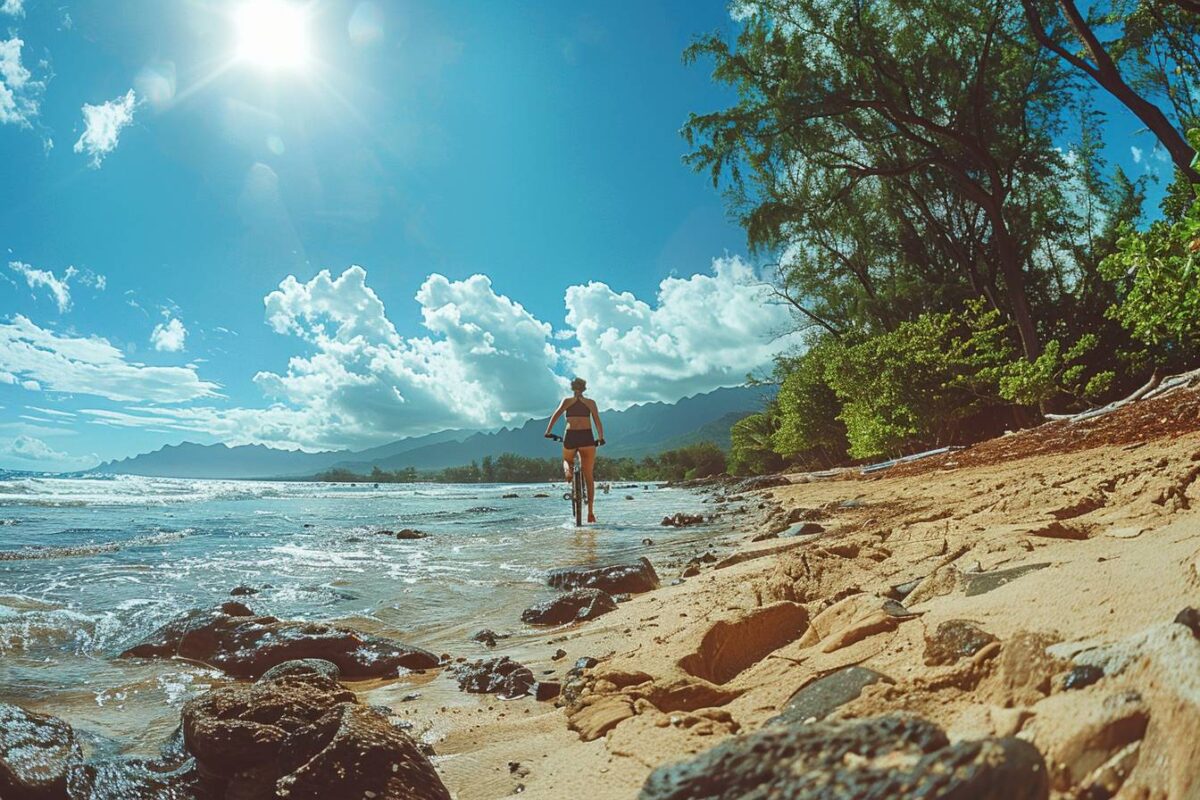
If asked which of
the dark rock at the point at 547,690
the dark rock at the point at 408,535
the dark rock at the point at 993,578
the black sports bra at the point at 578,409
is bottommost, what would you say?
the dark rock at the point at 408,535

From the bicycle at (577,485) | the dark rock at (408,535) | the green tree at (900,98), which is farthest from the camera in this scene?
the green tree at (900,98)

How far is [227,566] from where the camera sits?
277 inches

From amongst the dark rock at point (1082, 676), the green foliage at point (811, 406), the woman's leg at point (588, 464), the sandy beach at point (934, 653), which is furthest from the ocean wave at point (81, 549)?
the green foliage at point (811, 406)

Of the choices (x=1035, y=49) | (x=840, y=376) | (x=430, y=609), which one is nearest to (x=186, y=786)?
(x=430, y=609)

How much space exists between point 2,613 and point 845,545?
606cm

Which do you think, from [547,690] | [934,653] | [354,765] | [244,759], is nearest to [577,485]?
[547,690]

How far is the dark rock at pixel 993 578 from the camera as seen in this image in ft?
7.41

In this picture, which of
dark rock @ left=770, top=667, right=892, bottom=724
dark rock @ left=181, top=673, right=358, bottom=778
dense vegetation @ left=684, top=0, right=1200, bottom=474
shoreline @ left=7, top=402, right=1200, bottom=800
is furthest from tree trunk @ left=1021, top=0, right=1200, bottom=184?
dark rock @ left=181, top=673, right=358, bottom=778

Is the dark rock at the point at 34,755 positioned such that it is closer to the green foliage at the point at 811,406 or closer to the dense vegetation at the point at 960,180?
the dense vegetation at the point at 960,180

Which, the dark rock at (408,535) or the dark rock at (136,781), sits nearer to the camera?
the dark rock at (136,781)

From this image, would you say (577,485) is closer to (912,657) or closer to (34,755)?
(34,755)

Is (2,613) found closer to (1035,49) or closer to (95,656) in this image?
(95,656)

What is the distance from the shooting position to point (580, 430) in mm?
11398

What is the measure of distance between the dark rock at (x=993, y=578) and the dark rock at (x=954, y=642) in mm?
600
